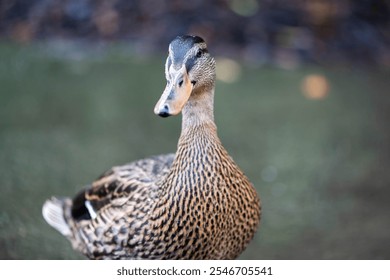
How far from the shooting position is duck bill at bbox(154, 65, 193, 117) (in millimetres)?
3141

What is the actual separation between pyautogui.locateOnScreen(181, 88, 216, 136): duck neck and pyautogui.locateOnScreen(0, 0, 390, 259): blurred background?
3.82 ft

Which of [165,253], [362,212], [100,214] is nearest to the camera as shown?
[165,253]

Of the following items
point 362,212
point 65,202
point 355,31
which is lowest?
point 65,202

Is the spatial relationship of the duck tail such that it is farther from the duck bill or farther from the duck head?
the duck bill

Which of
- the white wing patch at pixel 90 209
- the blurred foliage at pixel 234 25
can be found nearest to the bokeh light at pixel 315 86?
the blurred foliage at pixel 234 25

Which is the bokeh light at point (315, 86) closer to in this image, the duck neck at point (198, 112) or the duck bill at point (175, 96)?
the duck neck at point (198, 112)

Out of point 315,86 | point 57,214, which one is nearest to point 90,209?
point 57,214

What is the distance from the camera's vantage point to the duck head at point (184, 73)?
3.20 meters

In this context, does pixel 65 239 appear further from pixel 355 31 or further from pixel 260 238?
pixel 355 31

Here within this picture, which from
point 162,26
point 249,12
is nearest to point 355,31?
point 249,12

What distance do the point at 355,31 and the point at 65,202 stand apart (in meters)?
4.13

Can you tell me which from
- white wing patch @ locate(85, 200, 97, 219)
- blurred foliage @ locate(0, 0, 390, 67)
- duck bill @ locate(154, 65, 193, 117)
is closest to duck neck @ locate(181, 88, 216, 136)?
duck bill @ locate(154, 65, 193, 117)

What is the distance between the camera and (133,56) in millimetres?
7473

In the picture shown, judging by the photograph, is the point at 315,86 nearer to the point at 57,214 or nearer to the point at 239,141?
the point at 239,141
